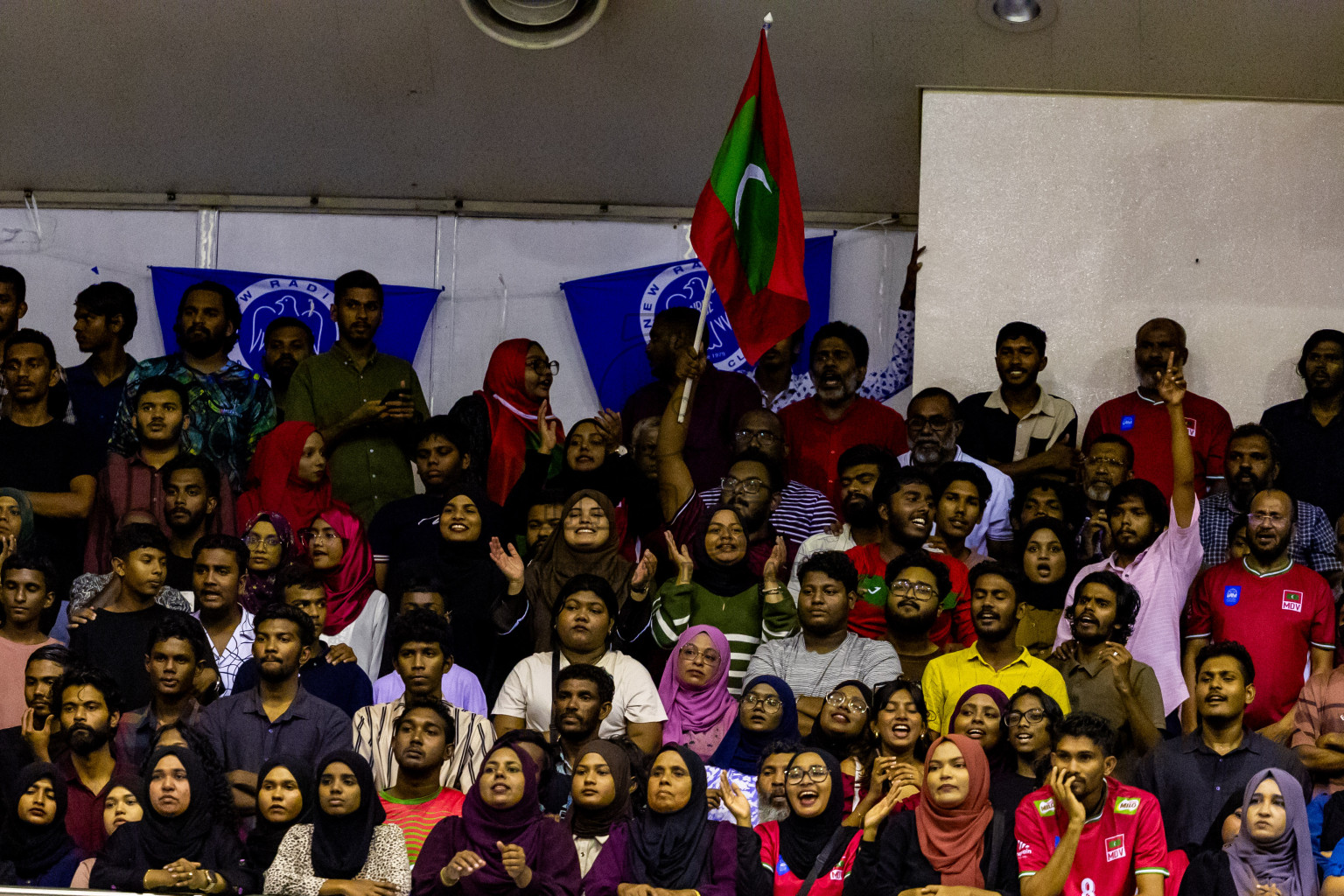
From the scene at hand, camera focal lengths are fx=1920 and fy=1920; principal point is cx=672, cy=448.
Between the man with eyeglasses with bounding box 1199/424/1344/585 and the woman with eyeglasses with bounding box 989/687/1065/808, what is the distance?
5.04ft

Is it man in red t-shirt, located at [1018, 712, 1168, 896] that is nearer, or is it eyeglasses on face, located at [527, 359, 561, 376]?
man in red t-shirt, located at [1018, 712, 1168, 896]

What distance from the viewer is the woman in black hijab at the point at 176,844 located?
5633 millimetres

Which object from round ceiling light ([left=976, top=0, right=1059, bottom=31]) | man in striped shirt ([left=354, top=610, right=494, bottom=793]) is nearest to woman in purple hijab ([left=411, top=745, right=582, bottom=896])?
man in striped shirt ([left=354, top=610, right=494, bottom=793])

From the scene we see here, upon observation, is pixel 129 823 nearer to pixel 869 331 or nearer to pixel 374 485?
pixel 374 485

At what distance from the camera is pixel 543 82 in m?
8.71

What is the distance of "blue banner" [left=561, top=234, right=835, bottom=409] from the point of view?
32.7 ft

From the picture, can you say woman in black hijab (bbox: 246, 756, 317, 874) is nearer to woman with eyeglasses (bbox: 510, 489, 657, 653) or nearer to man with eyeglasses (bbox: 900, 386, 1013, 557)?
woman with eyeglasses (bbox: 510, 489, 657, 653)

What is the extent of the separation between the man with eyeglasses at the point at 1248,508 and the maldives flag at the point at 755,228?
5.77 ft

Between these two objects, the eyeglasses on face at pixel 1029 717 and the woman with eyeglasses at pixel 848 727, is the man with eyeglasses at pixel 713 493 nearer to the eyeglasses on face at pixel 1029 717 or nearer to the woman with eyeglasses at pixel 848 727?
the woman with eyeglasses at pixel 848 727

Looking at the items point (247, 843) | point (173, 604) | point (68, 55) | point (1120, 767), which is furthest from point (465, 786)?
point (68, 55)

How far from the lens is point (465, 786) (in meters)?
6.26

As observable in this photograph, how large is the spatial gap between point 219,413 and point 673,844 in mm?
3109

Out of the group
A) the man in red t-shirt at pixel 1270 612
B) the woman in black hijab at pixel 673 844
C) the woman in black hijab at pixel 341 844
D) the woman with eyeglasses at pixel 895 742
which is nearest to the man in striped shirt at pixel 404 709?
the woman in black hijab at pixel 341 844

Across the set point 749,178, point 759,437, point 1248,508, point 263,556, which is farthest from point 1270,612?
point 263,556
